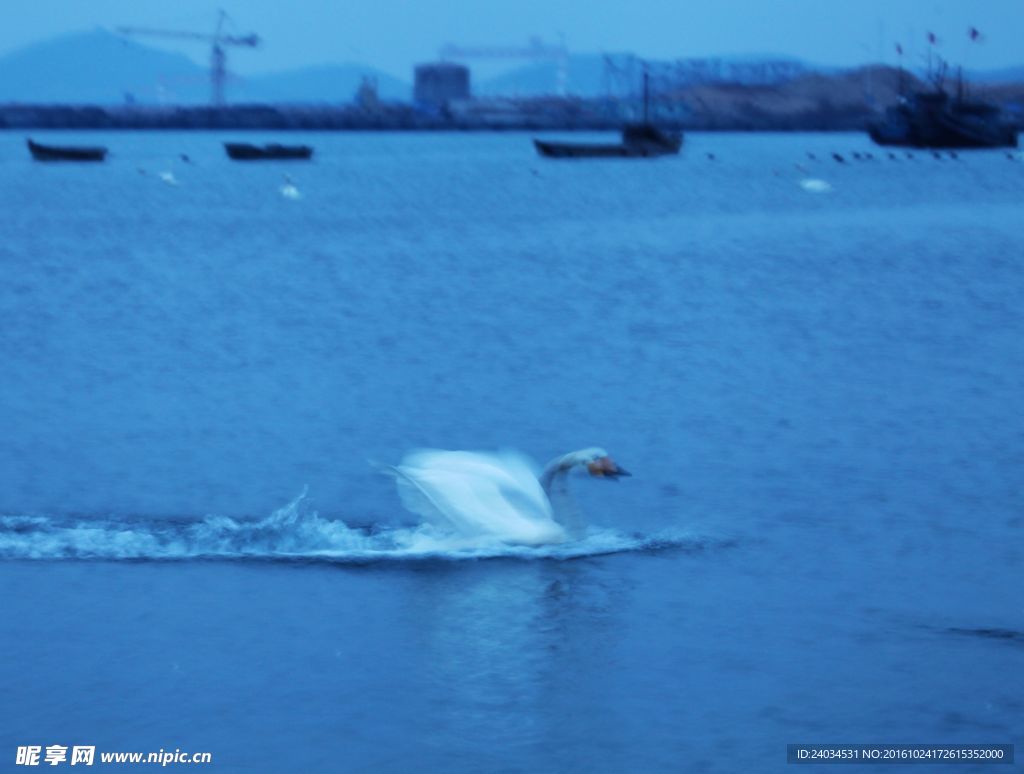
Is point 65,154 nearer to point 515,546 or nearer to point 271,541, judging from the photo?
point 271,541

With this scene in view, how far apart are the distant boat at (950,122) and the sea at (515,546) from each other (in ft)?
247

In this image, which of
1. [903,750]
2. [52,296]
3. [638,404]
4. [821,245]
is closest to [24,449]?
[638,404]

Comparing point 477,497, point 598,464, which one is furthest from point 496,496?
point 598,464

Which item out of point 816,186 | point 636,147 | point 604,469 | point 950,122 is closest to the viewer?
point 604,469

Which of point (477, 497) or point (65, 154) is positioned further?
point (65, 154)

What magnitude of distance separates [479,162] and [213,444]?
100071 millimetres

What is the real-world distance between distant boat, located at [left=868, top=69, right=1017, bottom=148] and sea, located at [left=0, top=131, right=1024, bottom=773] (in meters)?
75.3

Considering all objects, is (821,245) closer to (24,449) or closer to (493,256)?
(493,256)

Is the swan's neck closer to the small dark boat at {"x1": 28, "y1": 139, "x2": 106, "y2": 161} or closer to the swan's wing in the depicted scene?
the swan's wing

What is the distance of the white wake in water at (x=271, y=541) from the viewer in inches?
449

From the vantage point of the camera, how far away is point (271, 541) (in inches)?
468

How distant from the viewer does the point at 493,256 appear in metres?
40.0

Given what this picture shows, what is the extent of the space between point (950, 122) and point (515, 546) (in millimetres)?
97913

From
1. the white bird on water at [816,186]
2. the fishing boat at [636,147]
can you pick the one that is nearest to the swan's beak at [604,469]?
the white bird on water at [816,186]
